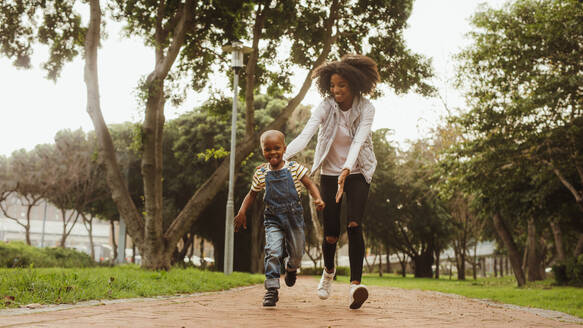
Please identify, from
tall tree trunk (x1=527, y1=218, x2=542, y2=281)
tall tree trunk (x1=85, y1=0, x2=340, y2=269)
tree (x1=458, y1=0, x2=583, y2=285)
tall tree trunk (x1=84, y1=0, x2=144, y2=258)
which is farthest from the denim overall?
tall tree trunk (x1=527, y1=218, x2=542, y2=281)

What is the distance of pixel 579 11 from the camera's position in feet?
37.7

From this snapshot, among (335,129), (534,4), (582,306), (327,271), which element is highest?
(534,4)

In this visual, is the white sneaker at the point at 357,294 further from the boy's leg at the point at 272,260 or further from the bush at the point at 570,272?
the bush at the point at 570,272

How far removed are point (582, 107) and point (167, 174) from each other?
21.2m

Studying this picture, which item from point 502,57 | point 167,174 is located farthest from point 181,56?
point 167,174

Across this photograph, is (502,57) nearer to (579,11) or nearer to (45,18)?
(579,11)

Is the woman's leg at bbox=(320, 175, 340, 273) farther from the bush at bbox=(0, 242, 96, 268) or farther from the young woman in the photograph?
the bush at bbox=(0, 242, 96, 268)

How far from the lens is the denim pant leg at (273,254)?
14.3 feet

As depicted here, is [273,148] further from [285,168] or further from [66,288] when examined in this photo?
[66,288]

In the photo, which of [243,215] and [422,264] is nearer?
[243,215]

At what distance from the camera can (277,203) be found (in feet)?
14.5

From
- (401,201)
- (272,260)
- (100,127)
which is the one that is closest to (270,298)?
(272,260)

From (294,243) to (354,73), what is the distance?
5.72 ft

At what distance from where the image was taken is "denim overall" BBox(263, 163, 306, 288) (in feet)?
14.4
